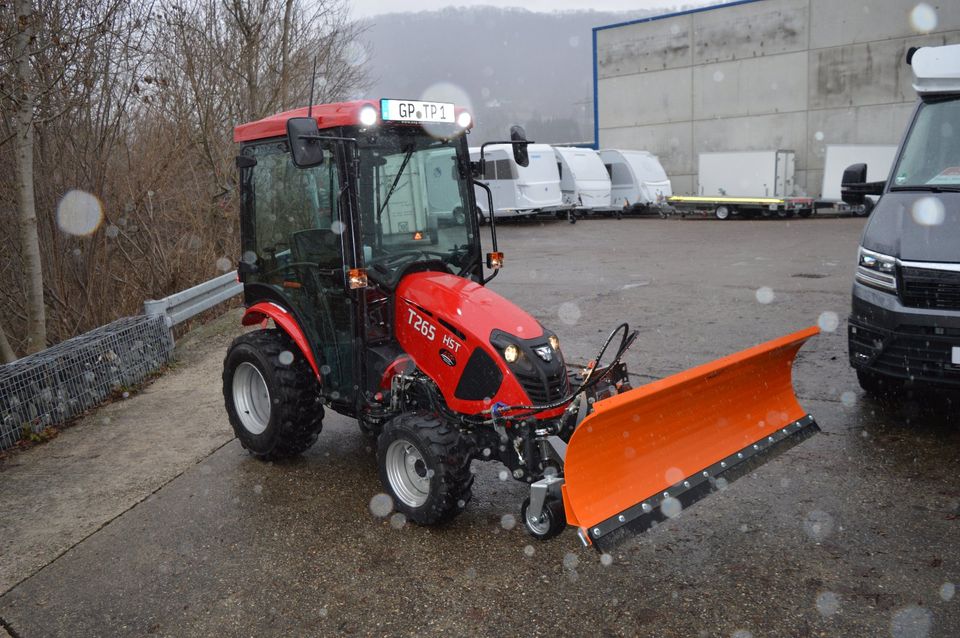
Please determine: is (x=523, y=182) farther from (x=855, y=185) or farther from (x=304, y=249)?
(x=304, y=249)

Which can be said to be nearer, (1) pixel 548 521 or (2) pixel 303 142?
(1) pixel 548 521

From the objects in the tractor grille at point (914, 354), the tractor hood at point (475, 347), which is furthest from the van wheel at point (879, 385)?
the tractor hood at point (475, 347)

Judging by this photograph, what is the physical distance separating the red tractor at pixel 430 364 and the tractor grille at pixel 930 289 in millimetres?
999

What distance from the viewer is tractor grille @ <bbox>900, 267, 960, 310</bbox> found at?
16.3ft

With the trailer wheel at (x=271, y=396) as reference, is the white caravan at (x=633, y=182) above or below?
above

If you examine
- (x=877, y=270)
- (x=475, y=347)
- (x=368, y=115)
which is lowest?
(x=475, y=347)

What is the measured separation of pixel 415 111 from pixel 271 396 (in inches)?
83.3

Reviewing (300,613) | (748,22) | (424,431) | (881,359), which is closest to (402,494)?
(424,431)

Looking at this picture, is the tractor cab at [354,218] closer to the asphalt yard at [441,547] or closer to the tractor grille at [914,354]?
the asphalt yard at [441,547]

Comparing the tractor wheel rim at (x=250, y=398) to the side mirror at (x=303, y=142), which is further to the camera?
the tractor wheel rim at (x=250, y=398)

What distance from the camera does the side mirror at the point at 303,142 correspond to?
4.05 m

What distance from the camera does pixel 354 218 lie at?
454 centimetres

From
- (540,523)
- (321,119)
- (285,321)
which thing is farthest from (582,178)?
(540,523)

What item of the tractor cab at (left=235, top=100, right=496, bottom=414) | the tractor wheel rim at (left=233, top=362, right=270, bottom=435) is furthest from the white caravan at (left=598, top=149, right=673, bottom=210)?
the tractor wheel rim at (left=233, top=362, right=270, bottom=435)
